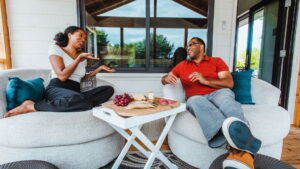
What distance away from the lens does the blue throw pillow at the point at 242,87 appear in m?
1.73

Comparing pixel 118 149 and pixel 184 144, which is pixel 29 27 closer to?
pixel 118 149

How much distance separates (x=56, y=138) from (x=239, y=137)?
1266mm

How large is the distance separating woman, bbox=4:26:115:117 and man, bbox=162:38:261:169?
0.86 metres

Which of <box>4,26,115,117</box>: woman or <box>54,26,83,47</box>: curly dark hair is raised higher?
<box>54,26,83,47</box>: curly dark hair

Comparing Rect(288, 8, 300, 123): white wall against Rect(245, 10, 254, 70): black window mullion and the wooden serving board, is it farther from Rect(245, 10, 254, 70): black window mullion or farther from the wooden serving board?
the wooden serving board

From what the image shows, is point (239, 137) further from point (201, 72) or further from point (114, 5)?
point (114, 5)

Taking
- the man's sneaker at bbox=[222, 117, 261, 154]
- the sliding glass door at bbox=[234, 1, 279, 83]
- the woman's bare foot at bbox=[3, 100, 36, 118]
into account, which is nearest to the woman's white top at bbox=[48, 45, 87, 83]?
the woman's bare foot at bbox=[3, 100, 36, 118]

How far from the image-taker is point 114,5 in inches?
116

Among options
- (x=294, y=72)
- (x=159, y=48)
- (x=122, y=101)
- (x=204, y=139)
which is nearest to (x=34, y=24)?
(x=159, y=48)

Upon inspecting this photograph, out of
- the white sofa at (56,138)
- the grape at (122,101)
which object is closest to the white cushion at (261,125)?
the grape at (122,101)

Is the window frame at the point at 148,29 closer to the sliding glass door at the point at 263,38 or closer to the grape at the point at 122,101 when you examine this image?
the sliding glass door at the point at 263,38

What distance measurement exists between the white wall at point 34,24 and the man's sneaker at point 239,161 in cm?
253

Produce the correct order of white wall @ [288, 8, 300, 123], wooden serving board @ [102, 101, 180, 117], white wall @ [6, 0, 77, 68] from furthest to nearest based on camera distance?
1. white wall @ [288, 8, 300, 123]
2. white wall @ [6, 0, 77, 68]
3. wooden serving board @ [102, 101, 180, 117]

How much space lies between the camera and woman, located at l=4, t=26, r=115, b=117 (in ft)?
4.72
